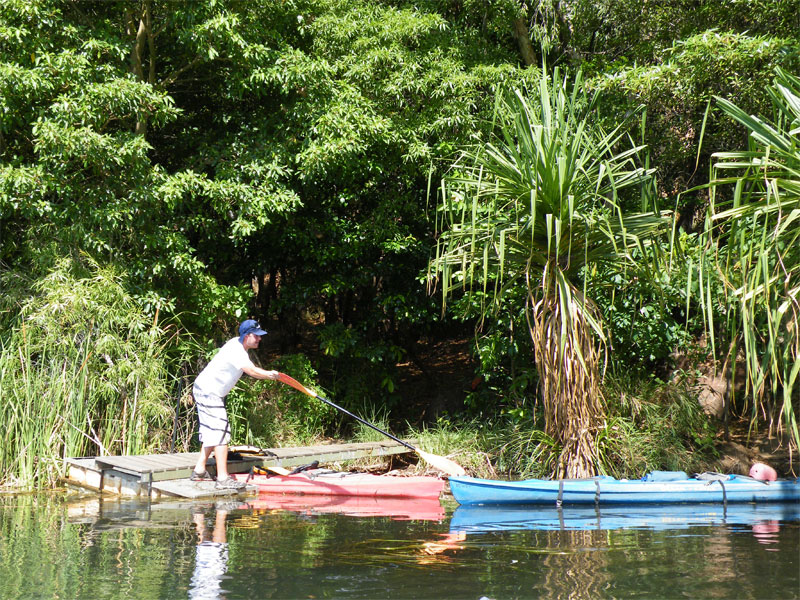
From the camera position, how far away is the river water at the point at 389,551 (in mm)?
4664

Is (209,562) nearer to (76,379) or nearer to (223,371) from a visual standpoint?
(223,371)

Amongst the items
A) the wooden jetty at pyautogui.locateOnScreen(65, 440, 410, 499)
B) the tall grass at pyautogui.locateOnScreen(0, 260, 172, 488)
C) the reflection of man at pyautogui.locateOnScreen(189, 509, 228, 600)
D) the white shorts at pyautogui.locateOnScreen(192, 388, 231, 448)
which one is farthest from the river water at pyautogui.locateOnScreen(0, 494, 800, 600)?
the tall grass at pyautogui.locateOnScreen(0, 260, 172, 488)

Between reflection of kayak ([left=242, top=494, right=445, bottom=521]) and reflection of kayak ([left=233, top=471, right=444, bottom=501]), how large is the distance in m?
0.05

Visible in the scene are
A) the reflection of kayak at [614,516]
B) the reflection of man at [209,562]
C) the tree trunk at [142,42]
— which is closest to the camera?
the reflection of man at [209,562]

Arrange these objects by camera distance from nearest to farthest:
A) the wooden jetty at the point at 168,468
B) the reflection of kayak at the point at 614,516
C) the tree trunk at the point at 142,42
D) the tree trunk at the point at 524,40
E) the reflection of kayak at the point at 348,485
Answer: the reflection of kayak at the point at 614,516 → the wooden jetty at the point at 168,468 → the reflection of kayak at the point at 348,485 → the tree trunk at the point at 142,42 → the tree trunk at the point at 524,40

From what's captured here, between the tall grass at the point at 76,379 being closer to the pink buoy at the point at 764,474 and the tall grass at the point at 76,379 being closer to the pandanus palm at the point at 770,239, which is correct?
the pandanus palm at the point at 770,239

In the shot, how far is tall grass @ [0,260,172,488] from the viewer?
28.6 ft

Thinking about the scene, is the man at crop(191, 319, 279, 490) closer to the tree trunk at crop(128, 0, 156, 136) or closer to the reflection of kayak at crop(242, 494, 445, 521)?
the reflection of kayak at crop(242, 494, 445, 521)

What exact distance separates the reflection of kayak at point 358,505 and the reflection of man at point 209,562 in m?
0.91

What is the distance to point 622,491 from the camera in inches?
293

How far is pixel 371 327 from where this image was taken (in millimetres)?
12344

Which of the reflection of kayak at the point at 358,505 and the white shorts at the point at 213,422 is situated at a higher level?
the white shorts at the point at 213,422

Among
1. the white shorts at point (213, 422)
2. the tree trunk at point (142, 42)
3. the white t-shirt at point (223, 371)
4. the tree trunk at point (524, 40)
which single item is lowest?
the white shorts at point (213, 422)

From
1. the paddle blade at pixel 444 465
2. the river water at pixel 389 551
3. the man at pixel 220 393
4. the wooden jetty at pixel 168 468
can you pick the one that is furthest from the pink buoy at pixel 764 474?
the man at pixel 220 393
